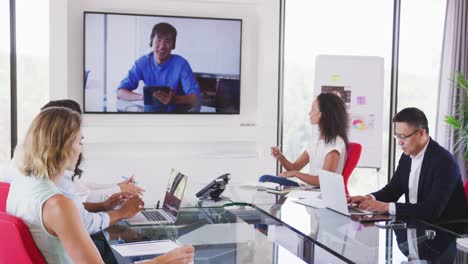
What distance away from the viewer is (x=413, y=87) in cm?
697

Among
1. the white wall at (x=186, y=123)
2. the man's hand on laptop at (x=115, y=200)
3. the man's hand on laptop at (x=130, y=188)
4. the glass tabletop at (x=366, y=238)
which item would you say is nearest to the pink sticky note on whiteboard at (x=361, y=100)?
the white wall at (x=186, y=123)

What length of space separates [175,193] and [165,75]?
3.12 metres

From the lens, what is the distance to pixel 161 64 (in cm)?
623

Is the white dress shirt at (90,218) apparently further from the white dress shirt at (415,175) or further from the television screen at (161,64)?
the television screen at (161,64)

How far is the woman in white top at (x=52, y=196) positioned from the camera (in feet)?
6.58

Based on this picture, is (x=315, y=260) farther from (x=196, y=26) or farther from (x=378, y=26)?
(x=378, y=26)

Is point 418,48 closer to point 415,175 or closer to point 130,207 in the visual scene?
point 415,175

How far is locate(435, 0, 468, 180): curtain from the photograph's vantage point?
6586mm

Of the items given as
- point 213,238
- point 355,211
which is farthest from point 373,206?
point 213,238

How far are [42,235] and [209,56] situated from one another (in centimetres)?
446

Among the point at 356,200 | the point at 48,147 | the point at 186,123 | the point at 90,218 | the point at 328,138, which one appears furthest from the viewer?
the point at 186,123

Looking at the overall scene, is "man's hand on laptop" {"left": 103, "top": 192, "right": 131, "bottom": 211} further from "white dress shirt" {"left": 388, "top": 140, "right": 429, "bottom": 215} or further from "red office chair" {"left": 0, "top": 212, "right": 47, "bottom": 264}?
"white dress shirt" {"left": 388, "top": 140, "right": 429, "bottom": 215}

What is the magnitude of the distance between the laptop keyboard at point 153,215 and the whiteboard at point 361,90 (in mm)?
3432

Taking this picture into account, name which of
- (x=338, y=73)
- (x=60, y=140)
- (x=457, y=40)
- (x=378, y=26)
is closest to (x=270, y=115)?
(x=338, y=73)
